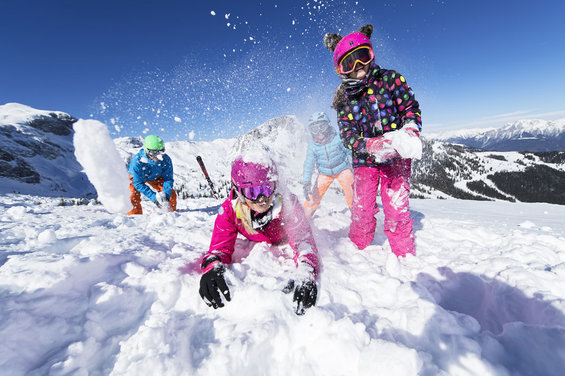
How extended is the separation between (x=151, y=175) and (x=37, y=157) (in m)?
63.2

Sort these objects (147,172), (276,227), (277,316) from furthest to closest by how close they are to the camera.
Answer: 1. (147,172)
2. (276,227)
3. (277,316)

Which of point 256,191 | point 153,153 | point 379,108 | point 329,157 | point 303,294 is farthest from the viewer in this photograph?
point 153,153

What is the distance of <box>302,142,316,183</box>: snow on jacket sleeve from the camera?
5755mm

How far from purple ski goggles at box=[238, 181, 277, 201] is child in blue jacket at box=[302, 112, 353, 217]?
300cm

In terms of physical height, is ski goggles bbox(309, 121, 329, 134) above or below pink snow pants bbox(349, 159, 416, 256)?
above

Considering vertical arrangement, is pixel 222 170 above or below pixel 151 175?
above

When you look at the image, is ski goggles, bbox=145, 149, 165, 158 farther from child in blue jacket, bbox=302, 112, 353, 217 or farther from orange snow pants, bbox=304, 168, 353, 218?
orange snow pants, bbox=304, 168, 353, 218

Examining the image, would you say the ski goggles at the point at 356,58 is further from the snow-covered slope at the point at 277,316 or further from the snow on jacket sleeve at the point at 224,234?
the snow-covered slope at the point at 277,316

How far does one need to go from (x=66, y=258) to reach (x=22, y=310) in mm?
635

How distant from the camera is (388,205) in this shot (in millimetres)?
3121

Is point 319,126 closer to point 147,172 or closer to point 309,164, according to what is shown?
point 309,164

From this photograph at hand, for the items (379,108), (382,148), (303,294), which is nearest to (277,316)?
(303,294)

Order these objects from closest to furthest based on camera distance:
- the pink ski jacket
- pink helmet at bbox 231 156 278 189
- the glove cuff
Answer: the glove cuff, pink helmet at bbox 231 156 278 189, the pink ski jacket

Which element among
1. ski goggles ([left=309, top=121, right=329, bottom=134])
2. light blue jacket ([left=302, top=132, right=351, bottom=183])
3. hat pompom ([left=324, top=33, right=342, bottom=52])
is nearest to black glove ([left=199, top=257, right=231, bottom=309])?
hat pompom ([left=324, top=33, right=342, bottom=52])
